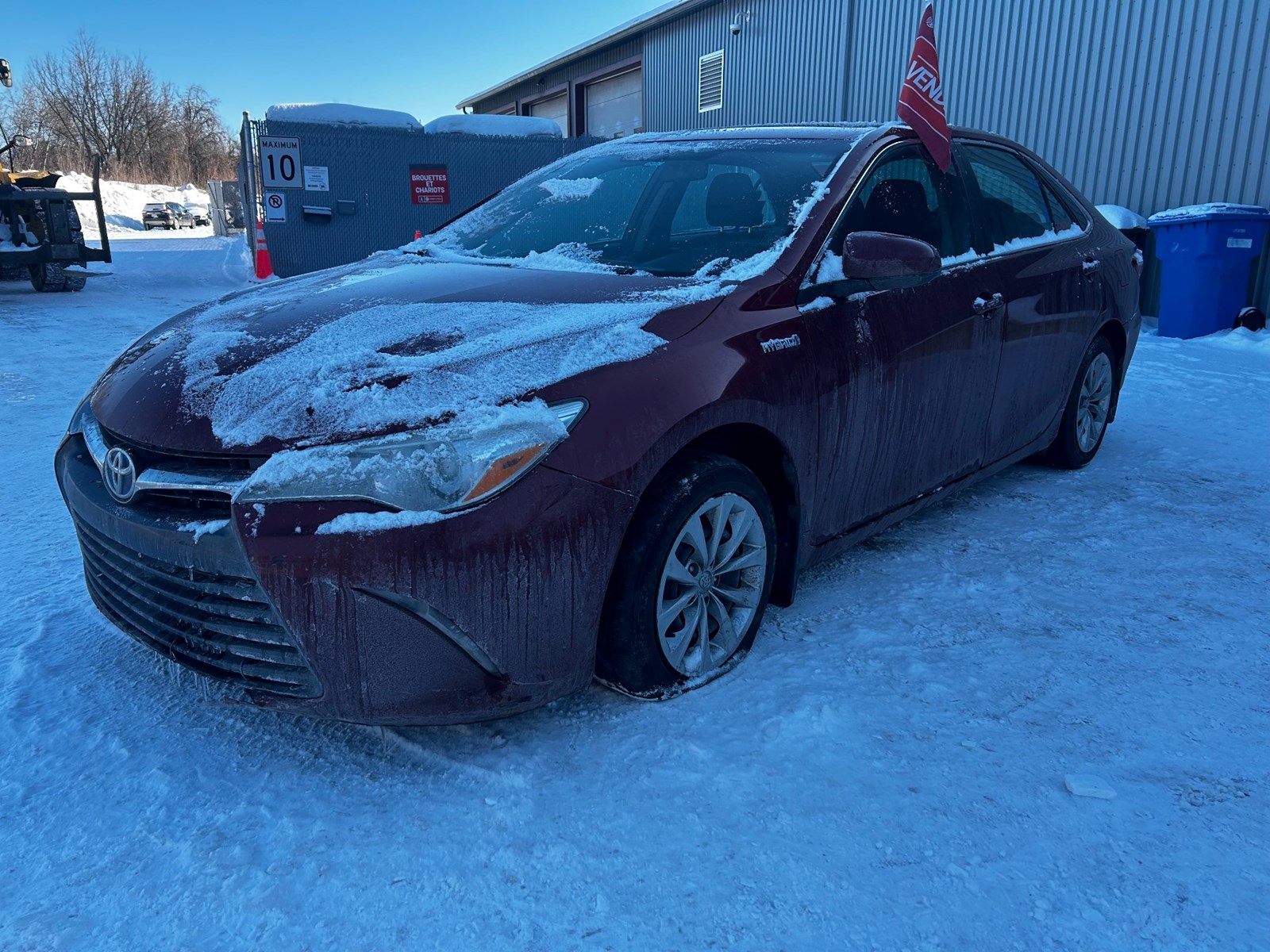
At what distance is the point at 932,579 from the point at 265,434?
2277mm

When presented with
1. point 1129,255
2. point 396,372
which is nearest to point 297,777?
point 396,372

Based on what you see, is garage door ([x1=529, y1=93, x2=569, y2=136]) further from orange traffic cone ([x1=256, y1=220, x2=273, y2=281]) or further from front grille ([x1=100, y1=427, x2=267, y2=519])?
front grille ([x1=100, y1=427, x2=267, y2=519])

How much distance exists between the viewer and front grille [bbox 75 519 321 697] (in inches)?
78.0

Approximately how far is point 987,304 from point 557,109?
23.4 metres

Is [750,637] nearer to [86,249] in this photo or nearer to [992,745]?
[992,745]

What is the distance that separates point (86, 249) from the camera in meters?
12.7

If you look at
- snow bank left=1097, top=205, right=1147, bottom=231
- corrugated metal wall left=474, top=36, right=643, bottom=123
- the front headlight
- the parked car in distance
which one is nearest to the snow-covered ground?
the front headlight

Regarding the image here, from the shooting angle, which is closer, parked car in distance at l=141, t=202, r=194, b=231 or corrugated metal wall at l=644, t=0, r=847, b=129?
corrugated metal wall at l=644, t=0, r=847, b=129

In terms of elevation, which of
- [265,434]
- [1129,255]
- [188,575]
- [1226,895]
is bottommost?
[1226,895]

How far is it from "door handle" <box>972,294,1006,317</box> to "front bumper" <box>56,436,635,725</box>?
6.05 feet

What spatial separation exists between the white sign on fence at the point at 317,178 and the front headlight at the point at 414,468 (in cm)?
1170

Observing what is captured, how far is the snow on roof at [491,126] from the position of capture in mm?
13625

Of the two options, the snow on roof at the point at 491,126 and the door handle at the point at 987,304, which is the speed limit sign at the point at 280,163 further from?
the door handle at the point at 987,304

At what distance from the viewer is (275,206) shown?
39.8ft
